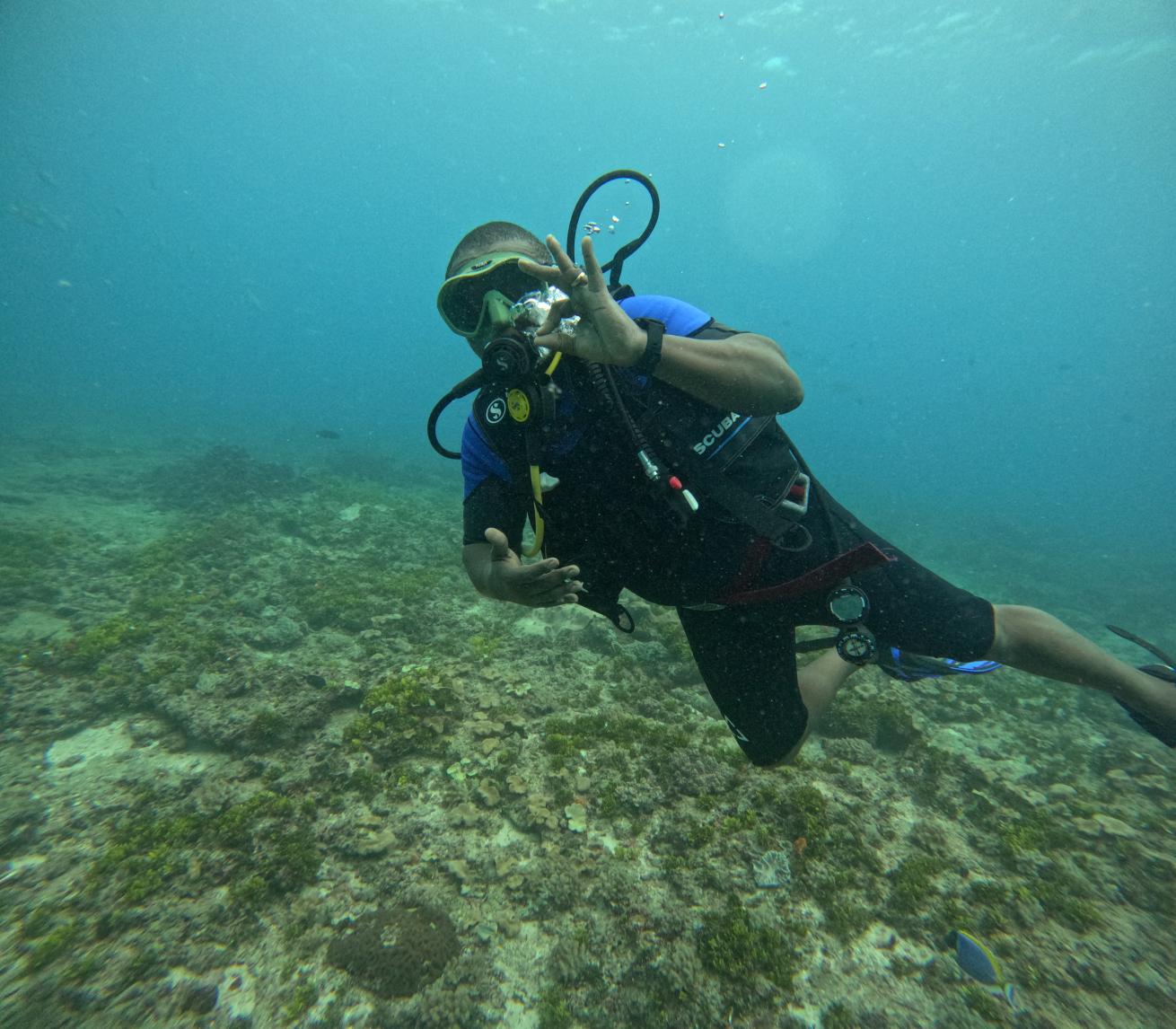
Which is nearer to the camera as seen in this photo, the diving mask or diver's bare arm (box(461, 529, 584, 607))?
diver's bare arm (box(461, 529, 584, 607))

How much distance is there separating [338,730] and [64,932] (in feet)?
6.72

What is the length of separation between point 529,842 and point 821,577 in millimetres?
3242

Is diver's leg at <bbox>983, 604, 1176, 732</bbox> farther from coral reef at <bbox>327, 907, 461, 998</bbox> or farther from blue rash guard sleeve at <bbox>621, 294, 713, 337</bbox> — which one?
coral reef at <bbox>327, 907, 461, 998</bbox>

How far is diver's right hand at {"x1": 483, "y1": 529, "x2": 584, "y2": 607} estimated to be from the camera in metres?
2.42

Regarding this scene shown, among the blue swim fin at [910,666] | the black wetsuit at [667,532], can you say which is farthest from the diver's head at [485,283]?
the blue swim fin at [910,666]

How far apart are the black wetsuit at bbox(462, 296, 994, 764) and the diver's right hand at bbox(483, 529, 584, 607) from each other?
364 mm

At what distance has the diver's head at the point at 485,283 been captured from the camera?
2861 mm

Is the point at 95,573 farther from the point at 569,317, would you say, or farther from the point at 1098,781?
the point at 1098,781

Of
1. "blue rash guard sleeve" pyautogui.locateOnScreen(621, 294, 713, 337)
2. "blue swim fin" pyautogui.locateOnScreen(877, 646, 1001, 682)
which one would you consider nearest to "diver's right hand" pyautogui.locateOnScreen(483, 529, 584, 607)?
"blue rash guard sleeve" pyautogui.locateOnScreen(621, 294, 713, 337)

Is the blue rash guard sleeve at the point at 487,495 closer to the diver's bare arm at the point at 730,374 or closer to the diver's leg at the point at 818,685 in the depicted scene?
the diver's bare arm at the point at 730,374

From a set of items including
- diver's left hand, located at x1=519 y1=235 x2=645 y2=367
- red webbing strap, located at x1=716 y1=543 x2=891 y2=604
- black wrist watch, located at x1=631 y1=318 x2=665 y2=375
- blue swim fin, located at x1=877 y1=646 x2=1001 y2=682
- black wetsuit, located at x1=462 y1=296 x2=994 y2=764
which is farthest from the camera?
blue swim fin, located at x1=877 y1=646 x2=1001 y2=682

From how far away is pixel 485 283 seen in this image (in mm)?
2986

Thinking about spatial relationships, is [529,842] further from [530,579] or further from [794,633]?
[530,579]

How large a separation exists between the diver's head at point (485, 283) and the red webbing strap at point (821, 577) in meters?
2.07
